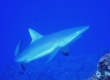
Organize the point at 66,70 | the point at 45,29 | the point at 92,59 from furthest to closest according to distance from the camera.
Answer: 1. the point at 45,29
2. the point at 92,59
3. the point at 66,70

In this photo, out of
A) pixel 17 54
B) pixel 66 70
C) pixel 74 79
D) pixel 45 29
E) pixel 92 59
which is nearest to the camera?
pixel 17 54

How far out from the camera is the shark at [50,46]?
474 centimetres

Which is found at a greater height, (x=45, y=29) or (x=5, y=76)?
(x=45, y=29)

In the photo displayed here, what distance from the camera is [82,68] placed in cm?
2412

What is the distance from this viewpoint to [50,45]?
4914 mm

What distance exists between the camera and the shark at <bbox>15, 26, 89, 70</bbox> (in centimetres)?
474

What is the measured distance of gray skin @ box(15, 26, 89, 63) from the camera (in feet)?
15.6

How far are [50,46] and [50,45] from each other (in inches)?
0.9

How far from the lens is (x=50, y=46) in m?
4.90

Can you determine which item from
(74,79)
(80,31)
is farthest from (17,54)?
(74,79)

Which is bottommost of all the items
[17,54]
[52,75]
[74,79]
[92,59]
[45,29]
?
[17,54]

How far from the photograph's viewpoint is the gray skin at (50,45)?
4746 mm

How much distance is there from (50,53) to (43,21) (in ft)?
634

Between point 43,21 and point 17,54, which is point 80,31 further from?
point 43,21
